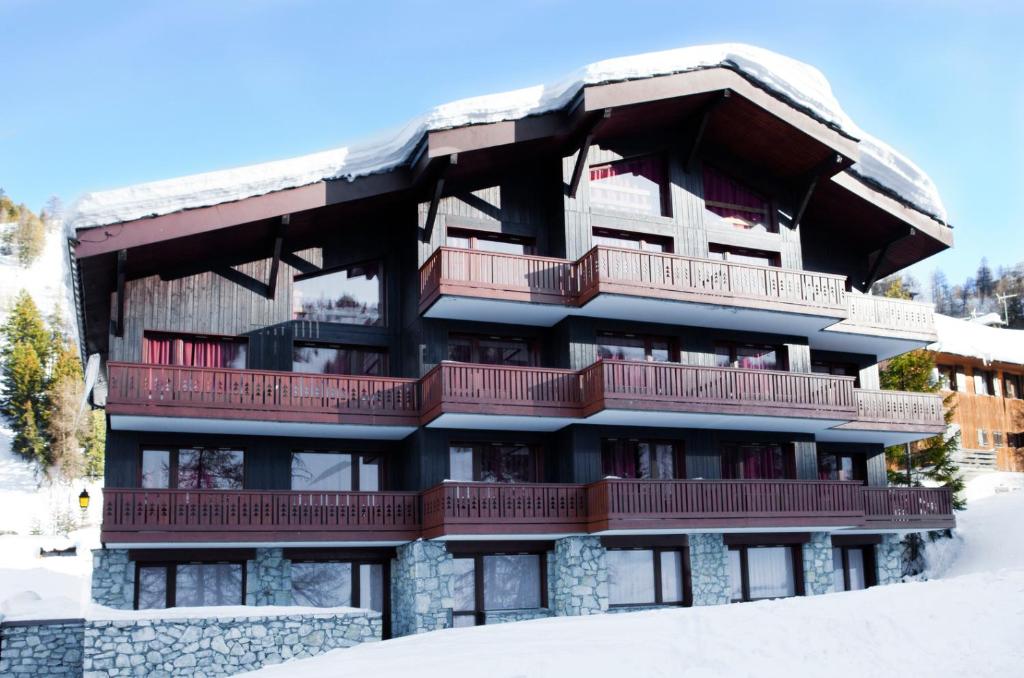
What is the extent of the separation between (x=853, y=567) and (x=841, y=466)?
115 inches

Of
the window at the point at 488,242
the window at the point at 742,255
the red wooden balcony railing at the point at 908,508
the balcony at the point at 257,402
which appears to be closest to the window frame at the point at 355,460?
the balcony at the point at 257,402

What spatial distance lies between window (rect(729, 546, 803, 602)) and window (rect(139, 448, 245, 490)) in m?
12.8

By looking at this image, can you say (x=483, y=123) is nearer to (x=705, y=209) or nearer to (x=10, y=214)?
(x=705, y=209)

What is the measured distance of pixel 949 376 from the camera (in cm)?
5188

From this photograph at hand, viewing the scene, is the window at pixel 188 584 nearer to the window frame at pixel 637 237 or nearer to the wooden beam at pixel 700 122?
the window frame at pixel 637 237

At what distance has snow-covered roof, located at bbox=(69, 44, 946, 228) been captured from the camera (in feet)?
84.6

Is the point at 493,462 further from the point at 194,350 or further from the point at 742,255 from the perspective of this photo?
the point at 742,255

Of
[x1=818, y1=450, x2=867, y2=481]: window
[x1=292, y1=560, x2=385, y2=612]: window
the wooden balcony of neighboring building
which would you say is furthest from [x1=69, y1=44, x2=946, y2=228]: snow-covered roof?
[x1=292, y1=560, x2=385, y2=612]: window

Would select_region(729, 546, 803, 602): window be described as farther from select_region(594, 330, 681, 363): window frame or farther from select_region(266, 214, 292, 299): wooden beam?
select_region(266, 214, 292, 299): wooden beam

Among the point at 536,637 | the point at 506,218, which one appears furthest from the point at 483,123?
the point at 536,637

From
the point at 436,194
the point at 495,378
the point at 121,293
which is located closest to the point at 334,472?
the point at 495,378

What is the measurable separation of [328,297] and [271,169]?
3.85m

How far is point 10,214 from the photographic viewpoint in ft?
456

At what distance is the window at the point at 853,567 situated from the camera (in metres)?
32.8
